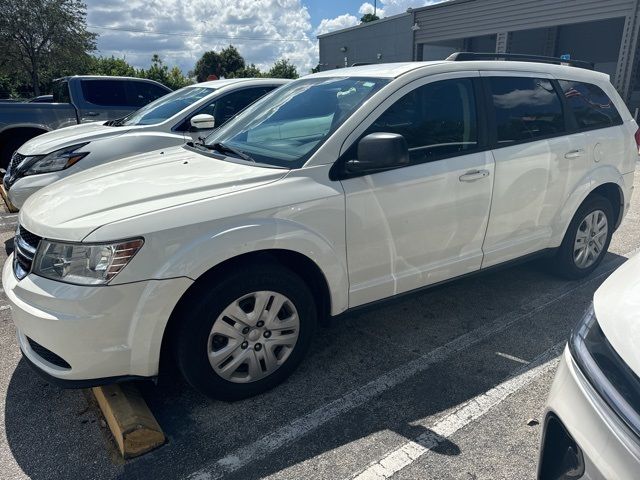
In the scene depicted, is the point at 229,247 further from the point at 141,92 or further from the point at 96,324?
the point at 141,92

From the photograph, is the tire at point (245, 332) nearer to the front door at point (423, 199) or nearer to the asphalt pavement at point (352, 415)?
the asphalt pavement at point (352, 415)

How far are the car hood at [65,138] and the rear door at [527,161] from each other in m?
4.37

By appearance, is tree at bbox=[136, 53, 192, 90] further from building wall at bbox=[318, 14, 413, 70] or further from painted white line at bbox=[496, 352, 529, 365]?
painted white line at bbox=[496, 352, 529, 365]

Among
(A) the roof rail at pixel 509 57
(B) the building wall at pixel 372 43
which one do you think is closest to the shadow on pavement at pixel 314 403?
(A) the roof rail at pixel 509 57

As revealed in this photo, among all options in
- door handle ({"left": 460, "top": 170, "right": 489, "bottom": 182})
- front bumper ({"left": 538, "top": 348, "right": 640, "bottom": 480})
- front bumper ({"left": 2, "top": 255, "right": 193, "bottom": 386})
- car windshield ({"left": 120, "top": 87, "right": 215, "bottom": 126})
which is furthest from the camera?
car windshield ({"left": 120, "top": 87, "right": 215, "bottom": 126})

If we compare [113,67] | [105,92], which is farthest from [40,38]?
[105,92]

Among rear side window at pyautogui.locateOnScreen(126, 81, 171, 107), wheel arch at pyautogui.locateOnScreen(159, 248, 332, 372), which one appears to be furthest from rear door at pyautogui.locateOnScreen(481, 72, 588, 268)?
rear side window at pyautogui.locateOnScreen(126, 81, 171, 107)

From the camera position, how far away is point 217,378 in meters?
2.61

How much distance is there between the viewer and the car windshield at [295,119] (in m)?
2.94

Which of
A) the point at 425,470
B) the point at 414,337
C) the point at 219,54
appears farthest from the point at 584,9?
the point at 219,54

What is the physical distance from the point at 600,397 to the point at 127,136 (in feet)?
18.1

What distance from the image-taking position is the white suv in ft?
7.51

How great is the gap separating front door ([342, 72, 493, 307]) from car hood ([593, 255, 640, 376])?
128 centimetres

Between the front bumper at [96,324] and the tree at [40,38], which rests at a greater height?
the tree at [40,38]
